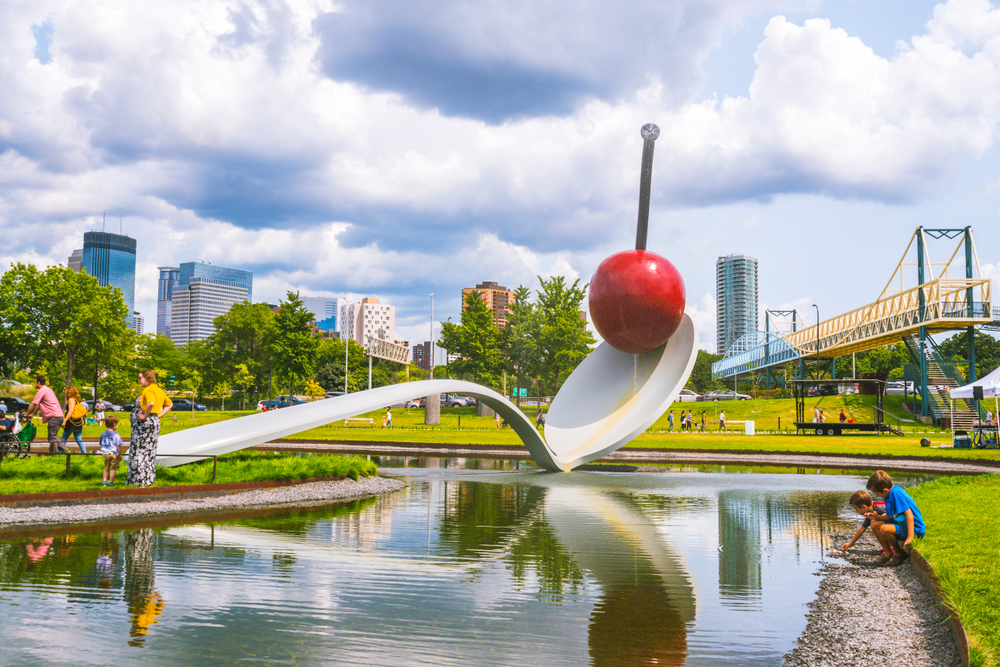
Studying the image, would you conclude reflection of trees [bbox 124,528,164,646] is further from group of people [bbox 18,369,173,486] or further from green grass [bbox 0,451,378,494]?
green grass [bbox 0,451,378,494]

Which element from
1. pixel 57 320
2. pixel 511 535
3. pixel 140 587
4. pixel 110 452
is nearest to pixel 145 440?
pixel 110 452

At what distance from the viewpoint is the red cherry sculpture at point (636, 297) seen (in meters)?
15.5

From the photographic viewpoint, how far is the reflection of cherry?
15500 mm

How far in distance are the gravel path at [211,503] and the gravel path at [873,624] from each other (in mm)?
7062

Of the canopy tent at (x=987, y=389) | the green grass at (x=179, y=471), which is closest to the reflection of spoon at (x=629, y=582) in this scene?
the green grass at (x=179, y=471)

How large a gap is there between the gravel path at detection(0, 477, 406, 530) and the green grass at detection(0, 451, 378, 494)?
1.04 feet

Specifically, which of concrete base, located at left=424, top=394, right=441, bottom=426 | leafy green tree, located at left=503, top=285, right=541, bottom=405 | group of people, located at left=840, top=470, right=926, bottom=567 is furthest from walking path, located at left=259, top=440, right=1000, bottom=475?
leafy green tree, located at left=503, top=285, right=541, bottom=405

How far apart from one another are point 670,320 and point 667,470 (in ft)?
11.4

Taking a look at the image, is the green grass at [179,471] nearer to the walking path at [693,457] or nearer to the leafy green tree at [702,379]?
the walking path at [693,457]

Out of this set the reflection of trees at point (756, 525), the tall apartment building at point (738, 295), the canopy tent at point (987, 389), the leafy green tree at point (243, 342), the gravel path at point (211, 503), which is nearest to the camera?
the reflection of trees at point (756, 525)

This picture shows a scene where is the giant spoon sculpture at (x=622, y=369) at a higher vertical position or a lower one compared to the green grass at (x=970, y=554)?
higher

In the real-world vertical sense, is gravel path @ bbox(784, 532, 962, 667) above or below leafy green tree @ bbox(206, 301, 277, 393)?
below

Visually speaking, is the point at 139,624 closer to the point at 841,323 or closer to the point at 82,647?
the point at 82,647

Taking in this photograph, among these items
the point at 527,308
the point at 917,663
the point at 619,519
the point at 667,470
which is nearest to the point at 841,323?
the point at 527,308
